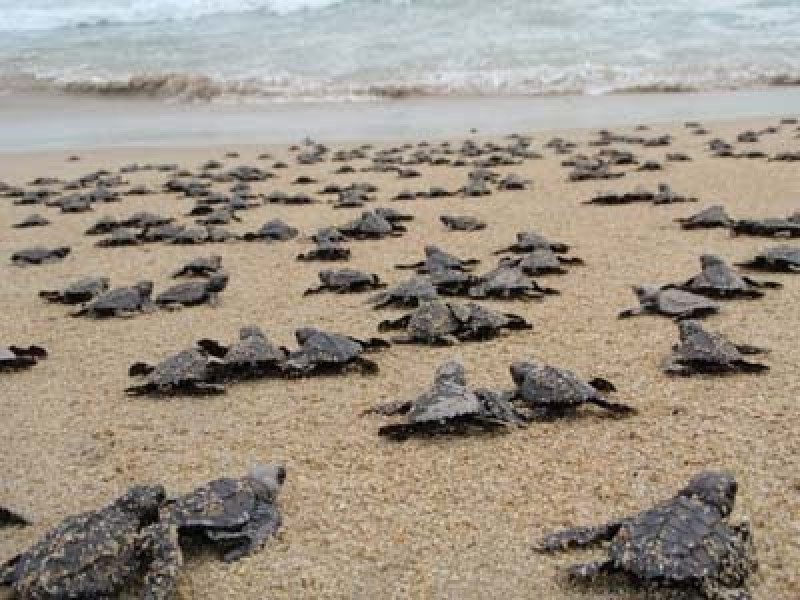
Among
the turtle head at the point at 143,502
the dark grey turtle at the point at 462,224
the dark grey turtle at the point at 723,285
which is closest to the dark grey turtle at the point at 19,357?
the turtle head at the point at 143,502

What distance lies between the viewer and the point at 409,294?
5.02 metres

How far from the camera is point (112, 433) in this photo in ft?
11.8

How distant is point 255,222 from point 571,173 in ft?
10.3

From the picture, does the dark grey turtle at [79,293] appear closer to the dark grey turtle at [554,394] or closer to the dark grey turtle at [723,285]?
the dark grey turtle at [554,394]

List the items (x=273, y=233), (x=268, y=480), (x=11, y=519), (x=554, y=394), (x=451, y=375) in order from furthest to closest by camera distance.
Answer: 1. (x=273, y=233)
2. (x=451, y=375)
3. (x=554, y=394)
4. (x=268, y=480)
5. (x=11, y=519)

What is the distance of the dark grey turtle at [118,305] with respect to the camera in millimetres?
5195

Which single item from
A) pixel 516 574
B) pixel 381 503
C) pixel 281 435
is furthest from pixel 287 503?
pixel 516 574

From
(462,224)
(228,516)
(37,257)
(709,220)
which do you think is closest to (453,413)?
(228,516)

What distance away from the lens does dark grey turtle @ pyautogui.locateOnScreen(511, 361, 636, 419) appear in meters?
3.48

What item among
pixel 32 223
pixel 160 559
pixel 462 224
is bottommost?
pixel 32 223

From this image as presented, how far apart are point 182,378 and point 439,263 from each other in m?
2.09

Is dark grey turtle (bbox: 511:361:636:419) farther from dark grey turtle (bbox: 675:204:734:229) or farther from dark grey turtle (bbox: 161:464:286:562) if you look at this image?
dark grey turtle (bbox: 675:204:734:229)

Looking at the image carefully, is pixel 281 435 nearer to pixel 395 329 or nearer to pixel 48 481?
pixel 48 481

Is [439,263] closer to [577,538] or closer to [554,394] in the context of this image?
[554,394]
